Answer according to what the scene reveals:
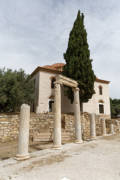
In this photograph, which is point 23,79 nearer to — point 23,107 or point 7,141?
point 7,141

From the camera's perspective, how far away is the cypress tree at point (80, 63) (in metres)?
17.9

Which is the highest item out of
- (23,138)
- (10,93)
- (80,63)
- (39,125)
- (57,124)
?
(80,63)

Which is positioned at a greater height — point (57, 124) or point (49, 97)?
point (49, 97)

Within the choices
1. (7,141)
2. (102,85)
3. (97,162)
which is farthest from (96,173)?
(102,85)

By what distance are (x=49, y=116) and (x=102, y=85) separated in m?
15.0

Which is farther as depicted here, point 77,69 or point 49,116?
point 77,69

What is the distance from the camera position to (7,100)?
14680 millimetres

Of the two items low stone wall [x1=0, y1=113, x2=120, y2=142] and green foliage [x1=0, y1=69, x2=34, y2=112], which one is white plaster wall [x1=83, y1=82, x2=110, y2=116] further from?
green foliage [x1=0, y1=69, x2=34, y2=112]

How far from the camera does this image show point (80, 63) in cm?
1817

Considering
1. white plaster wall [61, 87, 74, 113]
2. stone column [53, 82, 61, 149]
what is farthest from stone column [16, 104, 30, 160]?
white plaster wall [61, 87, 74, 113]

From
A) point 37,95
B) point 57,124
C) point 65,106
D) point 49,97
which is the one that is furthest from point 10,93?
point 65,106

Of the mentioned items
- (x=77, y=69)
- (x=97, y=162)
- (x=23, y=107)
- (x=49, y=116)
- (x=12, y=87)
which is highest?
(x=77, y=69)

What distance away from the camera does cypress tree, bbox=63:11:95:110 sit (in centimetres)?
1791

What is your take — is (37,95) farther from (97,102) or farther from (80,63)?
(97,102)
